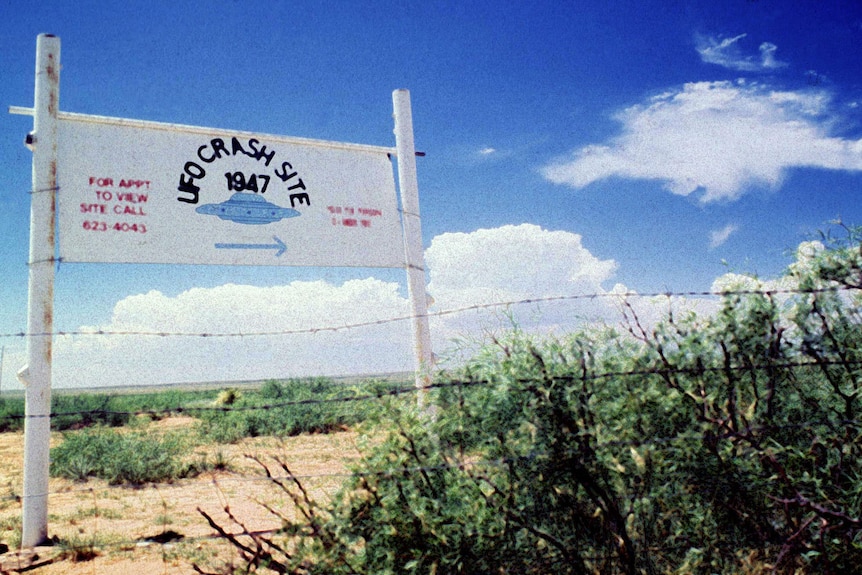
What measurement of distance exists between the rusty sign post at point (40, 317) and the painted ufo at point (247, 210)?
1.26 metres

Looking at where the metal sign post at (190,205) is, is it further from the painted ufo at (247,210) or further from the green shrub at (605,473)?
the green shrub at (605,473)

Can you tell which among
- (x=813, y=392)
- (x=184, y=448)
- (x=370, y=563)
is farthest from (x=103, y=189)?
(x=184, y=448)

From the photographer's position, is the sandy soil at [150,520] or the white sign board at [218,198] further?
the white sign board at [218,198]

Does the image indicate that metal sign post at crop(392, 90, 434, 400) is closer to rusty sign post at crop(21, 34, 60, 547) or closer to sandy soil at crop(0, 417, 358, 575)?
sandy soil at crop(0, 417, 358, 575)

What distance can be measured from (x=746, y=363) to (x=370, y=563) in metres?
2.40

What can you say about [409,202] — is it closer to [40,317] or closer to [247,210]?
[247,210]

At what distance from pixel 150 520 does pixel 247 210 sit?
11.9 feet

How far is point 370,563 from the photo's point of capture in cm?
339

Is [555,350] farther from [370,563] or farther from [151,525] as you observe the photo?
[151,525]

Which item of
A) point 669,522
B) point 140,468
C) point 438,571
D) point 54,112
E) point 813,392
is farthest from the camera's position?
point 140,468

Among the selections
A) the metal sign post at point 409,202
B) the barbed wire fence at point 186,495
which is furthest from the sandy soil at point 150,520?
the metal sign post at point 409,202

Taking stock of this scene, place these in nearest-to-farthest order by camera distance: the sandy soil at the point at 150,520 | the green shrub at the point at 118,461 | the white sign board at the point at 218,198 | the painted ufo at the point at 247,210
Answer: the sandy soil at the point at 150,520
the white sign board at the point at 218,198
the painted ufo at the point at 247,210
the green shrub at the point at 118,461

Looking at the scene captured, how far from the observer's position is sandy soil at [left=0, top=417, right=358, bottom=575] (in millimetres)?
5062

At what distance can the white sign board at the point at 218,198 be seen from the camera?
5801mm
